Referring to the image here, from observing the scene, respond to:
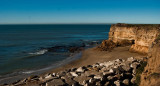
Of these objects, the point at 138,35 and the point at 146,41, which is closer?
the point at 146,41

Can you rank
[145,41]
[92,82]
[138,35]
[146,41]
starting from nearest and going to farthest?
[92,82] < [146,41] < [145,41] < [138,35]

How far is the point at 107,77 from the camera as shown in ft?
32.9

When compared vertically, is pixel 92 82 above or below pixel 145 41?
below

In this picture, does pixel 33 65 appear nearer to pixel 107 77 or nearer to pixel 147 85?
pixel 107 77

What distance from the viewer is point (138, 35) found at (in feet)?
80.6

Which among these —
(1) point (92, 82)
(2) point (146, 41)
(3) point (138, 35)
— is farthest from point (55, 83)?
(3) point (138, 35)

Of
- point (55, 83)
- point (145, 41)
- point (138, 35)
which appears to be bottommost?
point (55, 83)

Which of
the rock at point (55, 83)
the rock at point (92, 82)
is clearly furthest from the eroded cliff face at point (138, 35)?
the rock at point (55, 83)

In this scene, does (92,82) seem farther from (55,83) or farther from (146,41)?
(146,41)

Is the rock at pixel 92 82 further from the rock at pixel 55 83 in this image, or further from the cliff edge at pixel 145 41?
the cliff edge at pixel 145 41

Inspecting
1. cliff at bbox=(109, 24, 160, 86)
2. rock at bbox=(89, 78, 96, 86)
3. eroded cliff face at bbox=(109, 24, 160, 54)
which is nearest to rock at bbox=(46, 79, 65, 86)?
rock at bbox=(89, 78, 96, 86)

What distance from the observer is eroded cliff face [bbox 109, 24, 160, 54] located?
2272cm

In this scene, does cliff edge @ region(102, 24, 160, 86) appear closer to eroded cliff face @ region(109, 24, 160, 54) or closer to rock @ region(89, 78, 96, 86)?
eroded cliff face @ region(109, 24, 160, 54)

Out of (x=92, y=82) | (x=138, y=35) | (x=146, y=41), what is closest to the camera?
(x=92, y=82)
